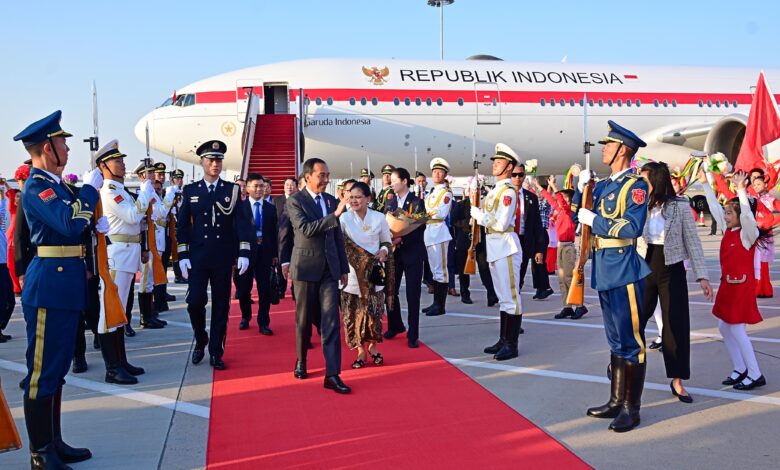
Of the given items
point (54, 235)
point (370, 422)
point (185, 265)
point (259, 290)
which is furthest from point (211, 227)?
point (370, 422)

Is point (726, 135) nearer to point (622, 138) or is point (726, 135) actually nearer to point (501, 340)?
point (501, 340)

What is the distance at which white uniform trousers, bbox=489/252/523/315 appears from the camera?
246 inches

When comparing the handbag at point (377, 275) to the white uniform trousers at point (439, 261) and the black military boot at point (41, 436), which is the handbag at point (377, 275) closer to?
the white uniform trousers at point (439, 261)

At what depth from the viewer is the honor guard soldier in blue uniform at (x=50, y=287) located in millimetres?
3811

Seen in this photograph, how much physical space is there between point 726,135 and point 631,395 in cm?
1762

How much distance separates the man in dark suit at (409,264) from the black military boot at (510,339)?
971mm

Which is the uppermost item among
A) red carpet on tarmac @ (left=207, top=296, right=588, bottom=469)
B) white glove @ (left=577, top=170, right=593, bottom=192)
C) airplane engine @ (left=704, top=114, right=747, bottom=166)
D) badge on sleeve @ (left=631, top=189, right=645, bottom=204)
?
airplane engine @ (left=704, top=114, right=747, bottom=166)

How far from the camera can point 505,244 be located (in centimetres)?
630

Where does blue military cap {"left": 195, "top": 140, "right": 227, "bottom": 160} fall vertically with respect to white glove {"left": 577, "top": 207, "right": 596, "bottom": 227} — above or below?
above

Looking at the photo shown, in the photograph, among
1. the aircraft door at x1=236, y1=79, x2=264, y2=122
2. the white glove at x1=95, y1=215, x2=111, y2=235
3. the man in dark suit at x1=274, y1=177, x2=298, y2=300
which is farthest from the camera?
the aircraft door at x1=236, y1=79, x2=264, y2=122

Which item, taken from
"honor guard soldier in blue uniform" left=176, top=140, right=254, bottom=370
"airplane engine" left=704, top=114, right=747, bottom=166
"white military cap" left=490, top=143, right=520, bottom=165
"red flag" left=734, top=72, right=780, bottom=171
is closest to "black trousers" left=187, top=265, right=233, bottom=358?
"honor guard soldier in blue uniform" left=176, top=140, right=254, bottom=370

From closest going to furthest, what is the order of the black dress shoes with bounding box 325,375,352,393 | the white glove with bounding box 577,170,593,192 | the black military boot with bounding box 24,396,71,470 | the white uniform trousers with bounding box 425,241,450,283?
the black military boot with bounding box 24,396,71,470 < the white glove with bounding box 577,170,593,192 < the black dress shoes with bounding box 325,375,352,393 < the white uniform trousers with bounding box 425,241,450,283

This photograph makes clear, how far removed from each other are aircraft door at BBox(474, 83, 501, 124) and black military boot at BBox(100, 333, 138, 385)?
14925 mm

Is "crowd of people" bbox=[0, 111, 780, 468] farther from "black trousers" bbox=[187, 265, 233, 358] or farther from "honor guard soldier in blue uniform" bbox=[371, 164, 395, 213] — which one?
"honor guard soldier in blue uniform" bbox=[371, 164, 395, 213]
